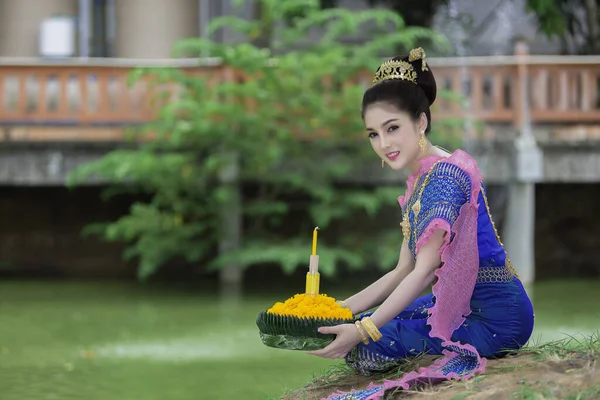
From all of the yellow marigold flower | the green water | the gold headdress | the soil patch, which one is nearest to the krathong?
the yellow marigold flower

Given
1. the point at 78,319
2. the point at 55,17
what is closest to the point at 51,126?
the point at 55,17

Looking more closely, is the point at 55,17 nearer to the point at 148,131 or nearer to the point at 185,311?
the point at 148,131

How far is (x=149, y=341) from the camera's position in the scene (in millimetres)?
7023

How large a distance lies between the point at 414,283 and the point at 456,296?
149 millimetres

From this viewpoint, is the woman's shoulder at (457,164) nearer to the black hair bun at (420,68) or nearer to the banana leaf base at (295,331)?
the black hair bun at (420,68)

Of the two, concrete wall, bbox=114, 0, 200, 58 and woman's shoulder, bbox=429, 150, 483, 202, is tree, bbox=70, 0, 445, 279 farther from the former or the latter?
woman's shoulder, bbox=429, 150, 483, 202

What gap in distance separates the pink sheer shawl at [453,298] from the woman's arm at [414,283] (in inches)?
0.9

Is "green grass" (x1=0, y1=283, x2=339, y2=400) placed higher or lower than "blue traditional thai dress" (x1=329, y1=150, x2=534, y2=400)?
lower

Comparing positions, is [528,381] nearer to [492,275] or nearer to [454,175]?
[492,275]

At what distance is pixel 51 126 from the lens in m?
10.1

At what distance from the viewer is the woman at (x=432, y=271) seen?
3.39 meters

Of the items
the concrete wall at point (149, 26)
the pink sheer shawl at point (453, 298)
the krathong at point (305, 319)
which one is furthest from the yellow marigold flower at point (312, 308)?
the concrete wall at point (149, 26)

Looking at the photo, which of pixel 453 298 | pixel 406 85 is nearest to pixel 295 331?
pixel 453 298

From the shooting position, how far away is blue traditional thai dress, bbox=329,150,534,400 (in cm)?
339
